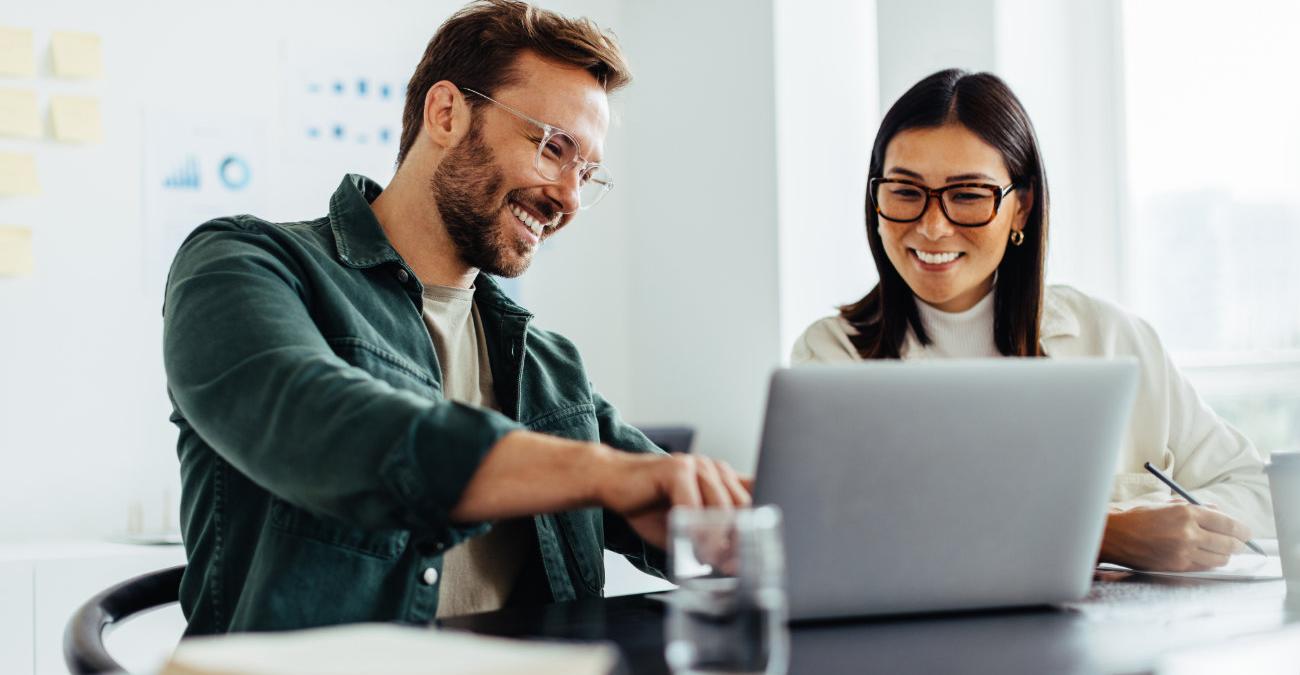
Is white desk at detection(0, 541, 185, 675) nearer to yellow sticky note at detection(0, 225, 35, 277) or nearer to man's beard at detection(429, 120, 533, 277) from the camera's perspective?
yellow sticky note at detection(0, 225, 35, 277)

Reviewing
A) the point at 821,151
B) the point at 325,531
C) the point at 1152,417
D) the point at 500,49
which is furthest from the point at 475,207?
the point at 821,151

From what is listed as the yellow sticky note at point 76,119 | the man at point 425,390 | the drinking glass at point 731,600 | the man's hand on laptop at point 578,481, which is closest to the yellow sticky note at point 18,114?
the yellow sticky note at point 76,119

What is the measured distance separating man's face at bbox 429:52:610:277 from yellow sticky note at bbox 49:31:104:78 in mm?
1692

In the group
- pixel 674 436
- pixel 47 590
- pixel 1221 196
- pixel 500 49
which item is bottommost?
pixel 47 590

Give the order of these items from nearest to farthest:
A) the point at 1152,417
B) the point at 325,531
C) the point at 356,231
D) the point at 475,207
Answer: the point at 325,531 → the point at 356,231 → the point at 475,207 → the point at 1152,417

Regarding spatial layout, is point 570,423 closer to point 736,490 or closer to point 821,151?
point 736,490

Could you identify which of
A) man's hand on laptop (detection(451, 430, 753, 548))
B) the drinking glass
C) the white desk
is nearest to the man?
man's hand on laptop (detection(451, 430, 753, 548))

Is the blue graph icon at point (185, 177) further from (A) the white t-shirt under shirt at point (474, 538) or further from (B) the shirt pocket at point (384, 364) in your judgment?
(B) the shirt pocket at point (384, 364)

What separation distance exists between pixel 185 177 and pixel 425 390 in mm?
1958

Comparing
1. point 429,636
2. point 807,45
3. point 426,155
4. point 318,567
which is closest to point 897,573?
point 429,636

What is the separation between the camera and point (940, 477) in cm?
93

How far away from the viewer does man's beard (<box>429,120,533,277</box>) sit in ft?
5.06

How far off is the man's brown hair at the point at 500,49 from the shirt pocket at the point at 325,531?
0.68 meters

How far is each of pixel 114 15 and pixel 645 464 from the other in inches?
102
